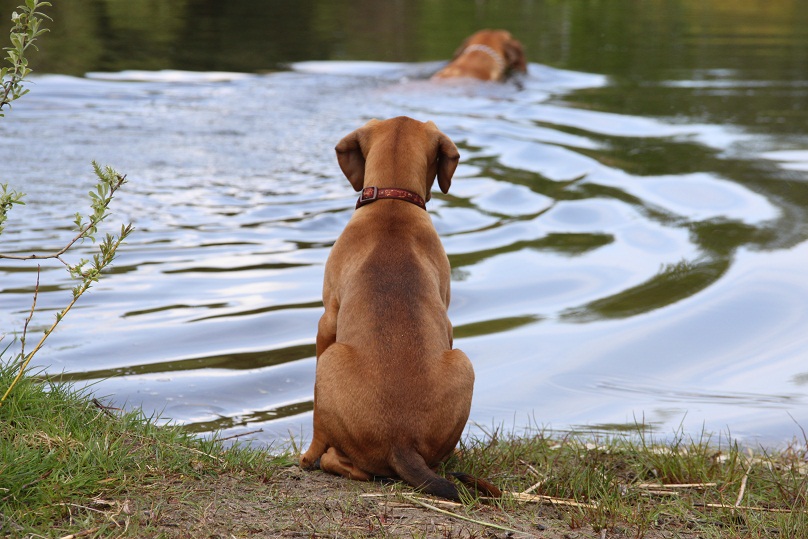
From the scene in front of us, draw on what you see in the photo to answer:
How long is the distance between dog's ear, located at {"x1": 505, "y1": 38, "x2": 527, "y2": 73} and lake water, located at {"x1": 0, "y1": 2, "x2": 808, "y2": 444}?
0.38 meters

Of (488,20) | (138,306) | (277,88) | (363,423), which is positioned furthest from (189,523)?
(488,20)

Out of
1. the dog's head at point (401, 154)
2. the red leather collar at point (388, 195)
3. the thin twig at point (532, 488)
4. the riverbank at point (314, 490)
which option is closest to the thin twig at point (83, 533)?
the riverbank at point (314, 490)

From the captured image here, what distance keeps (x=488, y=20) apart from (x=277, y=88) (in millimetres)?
10447

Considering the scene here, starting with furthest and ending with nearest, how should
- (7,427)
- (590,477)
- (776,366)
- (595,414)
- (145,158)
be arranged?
(145,158), (776,366), (595,414), (590,477), (7,427)

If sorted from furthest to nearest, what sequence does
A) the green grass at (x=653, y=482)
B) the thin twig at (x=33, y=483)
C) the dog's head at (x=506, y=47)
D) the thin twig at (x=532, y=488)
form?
the dog's head at (x=506, y=47), the thin twig at (x=532, y=488), the green grass at (x=653, y=482), the thin twig at (x=33, y=483)

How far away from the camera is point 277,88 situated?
1466cm

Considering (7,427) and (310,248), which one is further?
(310,248)

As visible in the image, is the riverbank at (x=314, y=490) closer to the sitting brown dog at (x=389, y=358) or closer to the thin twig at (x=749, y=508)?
the thin twig at (x=749, y=508)

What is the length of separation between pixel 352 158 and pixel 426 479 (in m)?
1.78

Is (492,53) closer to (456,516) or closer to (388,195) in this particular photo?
(388,195)

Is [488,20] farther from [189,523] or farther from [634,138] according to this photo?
[189,523]

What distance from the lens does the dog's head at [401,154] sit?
15.3 ft

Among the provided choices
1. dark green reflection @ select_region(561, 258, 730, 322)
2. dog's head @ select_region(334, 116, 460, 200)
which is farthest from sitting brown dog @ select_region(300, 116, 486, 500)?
dark green reflection @ select_region(561, 258, 730, 322)

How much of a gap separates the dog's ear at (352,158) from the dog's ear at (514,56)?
11044mm
